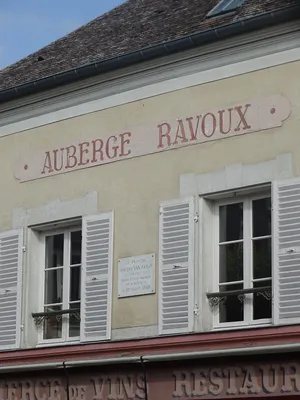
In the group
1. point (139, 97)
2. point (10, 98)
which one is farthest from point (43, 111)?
point (139, 97)

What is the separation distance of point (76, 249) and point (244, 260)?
2.83 m

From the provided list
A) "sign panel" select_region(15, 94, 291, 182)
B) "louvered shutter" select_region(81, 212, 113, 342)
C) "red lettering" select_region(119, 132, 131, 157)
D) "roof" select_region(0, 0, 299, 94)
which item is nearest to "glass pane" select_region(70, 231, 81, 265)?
"louvered shutter" select_region(81, 212, 113, 342)

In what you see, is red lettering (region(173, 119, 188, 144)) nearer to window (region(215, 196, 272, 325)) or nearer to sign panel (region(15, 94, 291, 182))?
sign panel (region(15, 94, 291, 182))

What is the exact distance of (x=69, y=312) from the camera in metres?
16.1

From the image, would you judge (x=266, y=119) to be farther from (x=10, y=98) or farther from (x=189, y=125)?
(x=10, y=98)

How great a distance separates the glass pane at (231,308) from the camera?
47.0 ft

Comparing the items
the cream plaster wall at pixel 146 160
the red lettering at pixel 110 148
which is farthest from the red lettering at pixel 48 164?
the red lettering at pixel 110 148

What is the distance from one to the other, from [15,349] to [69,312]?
3.12ft

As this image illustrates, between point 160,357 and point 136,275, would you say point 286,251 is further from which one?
point 136,275

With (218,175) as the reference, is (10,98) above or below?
above

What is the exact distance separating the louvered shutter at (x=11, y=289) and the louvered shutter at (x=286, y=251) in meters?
4.19

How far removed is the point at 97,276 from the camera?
51.4ft

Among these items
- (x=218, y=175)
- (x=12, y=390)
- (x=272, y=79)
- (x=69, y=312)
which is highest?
(x=272, y=79)

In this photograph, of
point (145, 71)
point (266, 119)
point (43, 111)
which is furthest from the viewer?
point (43, 111)
